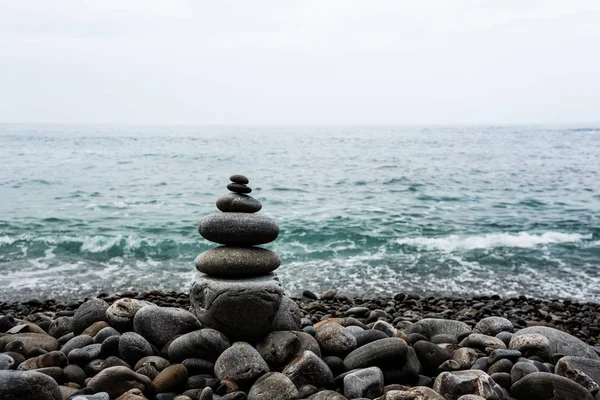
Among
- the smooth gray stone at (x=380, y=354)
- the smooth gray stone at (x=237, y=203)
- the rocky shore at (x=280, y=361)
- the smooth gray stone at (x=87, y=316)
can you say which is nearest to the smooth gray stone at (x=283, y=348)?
the rocky shore at (x=280, y=361)

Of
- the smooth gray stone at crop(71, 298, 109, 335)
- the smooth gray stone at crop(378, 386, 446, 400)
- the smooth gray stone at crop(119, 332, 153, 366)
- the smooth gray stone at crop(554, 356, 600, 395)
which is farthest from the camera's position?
the smooth gray stone at crop(71, 298, 109, 335)

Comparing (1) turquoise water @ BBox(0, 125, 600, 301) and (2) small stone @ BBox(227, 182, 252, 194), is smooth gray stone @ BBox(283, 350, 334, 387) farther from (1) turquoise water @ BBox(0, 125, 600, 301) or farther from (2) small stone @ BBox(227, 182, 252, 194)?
(1) turquoise water @ BBox(0, 125, 600, 301)

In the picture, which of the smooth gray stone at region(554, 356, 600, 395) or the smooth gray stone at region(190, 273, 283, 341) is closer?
the smooth gray stone at region(554, 356, 600, 395)

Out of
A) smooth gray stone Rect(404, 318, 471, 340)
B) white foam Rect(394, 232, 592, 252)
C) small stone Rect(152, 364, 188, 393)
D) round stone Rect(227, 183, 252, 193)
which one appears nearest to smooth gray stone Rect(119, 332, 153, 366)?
small stone Rect(152, 364, 188, 393)

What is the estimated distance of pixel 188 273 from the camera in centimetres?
1273

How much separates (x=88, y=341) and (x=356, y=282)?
726 centimetres

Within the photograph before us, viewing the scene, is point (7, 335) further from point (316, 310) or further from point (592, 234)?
point (592, 234)

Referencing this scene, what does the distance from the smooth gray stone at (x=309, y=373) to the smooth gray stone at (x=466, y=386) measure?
41.8 inches

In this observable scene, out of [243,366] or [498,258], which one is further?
[498,258]

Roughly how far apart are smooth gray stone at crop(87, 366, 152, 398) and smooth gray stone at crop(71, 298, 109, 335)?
168 centimetres

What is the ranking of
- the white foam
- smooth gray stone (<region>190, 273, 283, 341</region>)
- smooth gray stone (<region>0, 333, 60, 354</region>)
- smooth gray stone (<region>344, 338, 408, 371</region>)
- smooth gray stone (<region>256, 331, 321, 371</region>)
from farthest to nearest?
the white foam < smooth gray stone (<region>0, 333, 60, 354</region>) < smooth gray stone (<region>190, 273, 283, 341</region>) < smooth gray stone (<region>256, 331, 321, 371</region>) < smooth gray stone (<region>344, 338, 408, 371</region>)

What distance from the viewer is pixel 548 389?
4.78 meters

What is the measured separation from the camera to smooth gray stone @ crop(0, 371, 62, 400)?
4109 millimetres

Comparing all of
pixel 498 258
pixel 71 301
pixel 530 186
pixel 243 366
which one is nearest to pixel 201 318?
pixel 243 366
